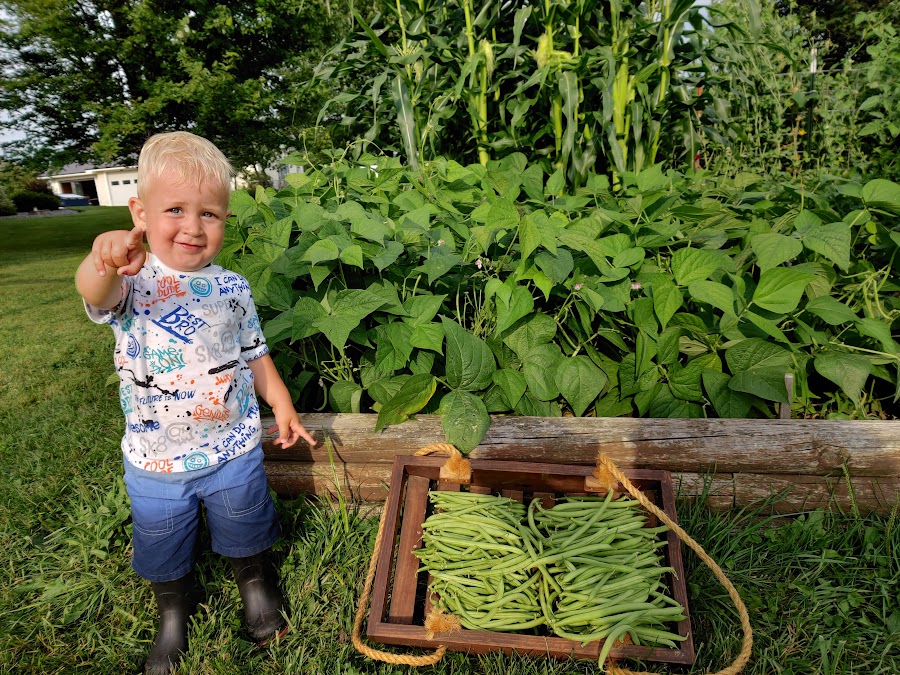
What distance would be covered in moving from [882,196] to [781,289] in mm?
703

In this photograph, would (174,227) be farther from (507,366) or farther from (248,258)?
(507,366)

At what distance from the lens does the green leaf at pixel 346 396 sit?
201 centimetres

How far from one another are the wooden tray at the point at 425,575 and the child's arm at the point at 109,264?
0.92 meters

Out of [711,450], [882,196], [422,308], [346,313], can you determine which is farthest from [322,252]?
[882,196]

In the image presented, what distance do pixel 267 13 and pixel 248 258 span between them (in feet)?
56.4

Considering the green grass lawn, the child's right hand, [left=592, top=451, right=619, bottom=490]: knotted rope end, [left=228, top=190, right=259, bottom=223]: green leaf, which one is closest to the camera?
the child's right hand

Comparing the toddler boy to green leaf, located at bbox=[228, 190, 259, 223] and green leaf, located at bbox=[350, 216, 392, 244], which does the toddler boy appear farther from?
green leaf, located at bbox=[228, 190, 259, 223]

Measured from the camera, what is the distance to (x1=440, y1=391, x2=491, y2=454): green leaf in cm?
177

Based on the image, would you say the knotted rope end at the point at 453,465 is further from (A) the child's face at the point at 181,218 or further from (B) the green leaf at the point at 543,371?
(A) the child's face at the point at 181,218

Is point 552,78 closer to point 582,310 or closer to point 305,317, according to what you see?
point 582,310

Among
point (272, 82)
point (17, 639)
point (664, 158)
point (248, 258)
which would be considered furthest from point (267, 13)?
point (17, 639)

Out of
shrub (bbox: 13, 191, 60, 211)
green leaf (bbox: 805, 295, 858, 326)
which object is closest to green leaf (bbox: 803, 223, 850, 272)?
green leaf (bbox: 805, 295, 858, 326)

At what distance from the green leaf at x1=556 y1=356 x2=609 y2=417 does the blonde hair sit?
1.20 metres

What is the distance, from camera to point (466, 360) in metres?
1.88
